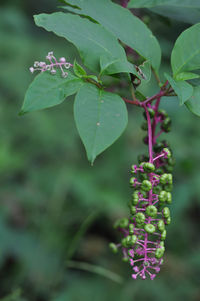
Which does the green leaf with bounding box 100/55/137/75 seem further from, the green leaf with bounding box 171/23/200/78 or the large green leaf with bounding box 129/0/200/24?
the large green leaf with bounding box 129/0/200/24

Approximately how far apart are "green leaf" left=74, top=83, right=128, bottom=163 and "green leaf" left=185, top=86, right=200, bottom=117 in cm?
18

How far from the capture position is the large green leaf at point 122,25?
1039 mm

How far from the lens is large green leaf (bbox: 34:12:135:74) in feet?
3.16

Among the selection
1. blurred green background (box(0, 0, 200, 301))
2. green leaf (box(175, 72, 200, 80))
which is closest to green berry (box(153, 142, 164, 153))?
green leaf (box(175, 72, 200, 80))

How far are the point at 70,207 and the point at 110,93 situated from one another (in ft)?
8.84

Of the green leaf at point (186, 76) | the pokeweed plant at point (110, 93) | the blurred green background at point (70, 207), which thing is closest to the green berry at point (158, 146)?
the pokeweed plant at point (110, 93)

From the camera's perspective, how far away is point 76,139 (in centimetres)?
412

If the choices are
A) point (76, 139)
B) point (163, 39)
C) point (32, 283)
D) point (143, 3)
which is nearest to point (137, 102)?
point (143, 3)

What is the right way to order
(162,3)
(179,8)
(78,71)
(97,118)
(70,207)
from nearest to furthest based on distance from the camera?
1. (97,118)
2. (78,71)
3. (162,3)
4. (179,8)
5. (70,207)

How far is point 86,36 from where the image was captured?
0.97m

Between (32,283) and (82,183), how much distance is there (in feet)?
3.37

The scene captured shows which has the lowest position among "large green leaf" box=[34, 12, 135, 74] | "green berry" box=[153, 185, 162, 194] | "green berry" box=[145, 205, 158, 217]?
"green berry" box=[145, 205, 158, 217]

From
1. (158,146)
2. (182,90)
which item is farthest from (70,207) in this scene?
(182,90)

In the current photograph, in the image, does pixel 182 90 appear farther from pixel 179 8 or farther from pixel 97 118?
pixel 179 8
